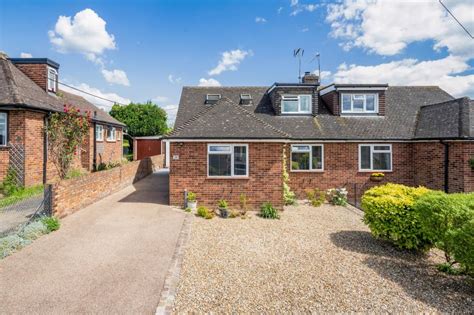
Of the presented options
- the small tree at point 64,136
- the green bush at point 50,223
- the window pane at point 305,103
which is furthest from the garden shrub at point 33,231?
the window pane at point 305,103

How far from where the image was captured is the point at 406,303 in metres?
4.40

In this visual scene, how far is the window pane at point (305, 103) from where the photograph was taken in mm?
15148

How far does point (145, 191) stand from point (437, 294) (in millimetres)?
12389

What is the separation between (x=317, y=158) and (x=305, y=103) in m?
3.67

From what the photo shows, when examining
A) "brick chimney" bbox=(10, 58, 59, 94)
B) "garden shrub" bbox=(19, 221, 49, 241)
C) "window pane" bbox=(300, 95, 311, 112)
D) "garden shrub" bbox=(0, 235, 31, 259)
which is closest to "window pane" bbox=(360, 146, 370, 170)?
"window pane" bbox=(300, 95, 311, 112)

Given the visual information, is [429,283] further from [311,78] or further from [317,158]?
[311,78]

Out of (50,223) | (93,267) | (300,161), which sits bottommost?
(93,267)

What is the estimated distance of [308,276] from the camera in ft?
17.2

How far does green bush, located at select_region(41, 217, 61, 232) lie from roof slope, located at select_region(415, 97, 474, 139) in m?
15.3

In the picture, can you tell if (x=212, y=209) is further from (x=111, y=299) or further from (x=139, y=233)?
(x=111, y=299)

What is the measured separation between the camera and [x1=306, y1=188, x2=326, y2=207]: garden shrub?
11.8 meters

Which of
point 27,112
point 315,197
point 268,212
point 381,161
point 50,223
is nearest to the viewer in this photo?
point 50,223

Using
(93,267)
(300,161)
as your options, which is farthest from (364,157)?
(93,267)

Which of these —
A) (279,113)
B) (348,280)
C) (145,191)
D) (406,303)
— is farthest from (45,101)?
(406,303)
